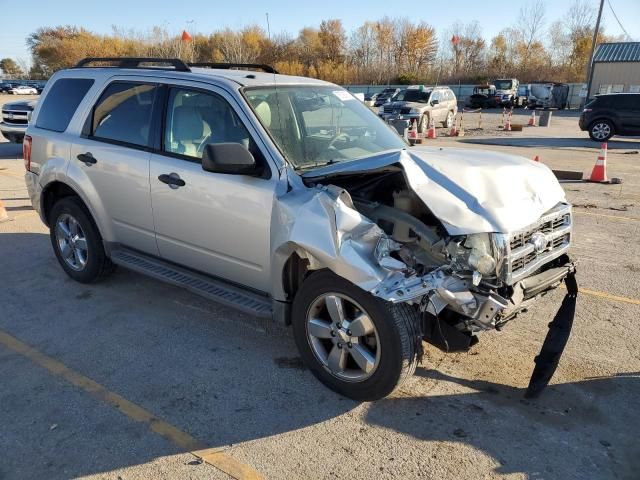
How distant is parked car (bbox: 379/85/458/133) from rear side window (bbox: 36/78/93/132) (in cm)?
1616

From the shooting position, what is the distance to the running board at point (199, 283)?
352 cm

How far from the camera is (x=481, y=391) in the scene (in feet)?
10.8

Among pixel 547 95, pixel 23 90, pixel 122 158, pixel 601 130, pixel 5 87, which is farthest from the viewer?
pixel 5 87

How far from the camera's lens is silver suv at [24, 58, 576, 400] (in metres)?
2.85

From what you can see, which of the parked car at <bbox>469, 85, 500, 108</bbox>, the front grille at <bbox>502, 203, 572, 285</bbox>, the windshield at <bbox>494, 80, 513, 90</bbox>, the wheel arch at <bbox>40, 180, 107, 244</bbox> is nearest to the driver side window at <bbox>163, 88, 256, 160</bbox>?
the wheel arch at <bbox>40, 180, 107, 244</bbox>

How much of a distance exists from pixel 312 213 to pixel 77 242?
302 centimetres

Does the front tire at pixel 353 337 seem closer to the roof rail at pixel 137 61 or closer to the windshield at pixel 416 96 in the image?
the roof rail at pixel 137 61

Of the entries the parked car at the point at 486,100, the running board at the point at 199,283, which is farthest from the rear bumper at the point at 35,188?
the parked car at the point at 486,100

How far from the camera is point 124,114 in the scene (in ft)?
14.3

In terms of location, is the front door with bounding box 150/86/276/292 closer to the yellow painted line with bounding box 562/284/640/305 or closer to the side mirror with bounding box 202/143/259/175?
the side mirror with bounding box 202/143/259/175

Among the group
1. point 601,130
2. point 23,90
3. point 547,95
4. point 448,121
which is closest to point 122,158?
point 601,130

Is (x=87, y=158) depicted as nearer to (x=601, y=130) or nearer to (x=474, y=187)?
(x=474, y=187)

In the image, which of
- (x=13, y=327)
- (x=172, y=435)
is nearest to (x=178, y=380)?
(x=172, y=435)

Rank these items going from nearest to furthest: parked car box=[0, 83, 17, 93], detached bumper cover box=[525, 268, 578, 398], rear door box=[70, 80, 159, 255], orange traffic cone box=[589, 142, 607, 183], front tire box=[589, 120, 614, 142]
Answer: detached bumper cover box=[525, 268, 578, 398] < rear door box=[70, 80, 159, 255] < orange traffic cone box=[589, 142, 607, 183] < front tire box=[589, 120, 614, 142] < parked car box=[0, 83, 17, 93]
